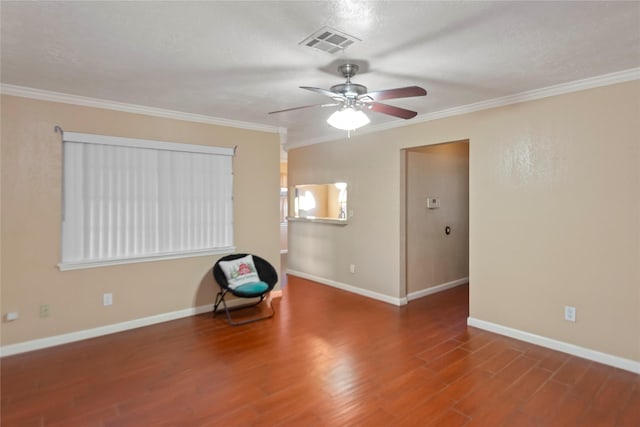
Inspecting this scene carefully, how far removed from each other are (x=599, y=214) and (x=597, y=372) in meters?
1.31

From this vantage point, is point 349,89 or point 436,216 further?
point 436,216

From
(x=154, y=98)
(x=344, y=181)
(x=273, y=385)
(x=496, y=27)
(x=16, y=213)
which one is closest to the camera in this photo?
(x=496, y=27)

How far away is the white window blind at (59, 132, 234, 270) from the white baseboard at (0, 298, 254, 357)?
68cm

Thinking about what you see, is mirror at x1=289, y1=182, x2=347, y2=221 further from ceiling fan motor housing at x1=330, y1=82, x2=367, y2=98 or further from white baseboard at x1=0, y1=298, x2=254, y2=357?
ceiling fan motor housing at x1=330, y1=82, x2=367, y2=98

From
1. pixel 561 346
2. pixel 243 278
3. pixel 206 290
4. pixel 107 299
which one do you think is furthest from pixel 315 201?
pixel 561 346

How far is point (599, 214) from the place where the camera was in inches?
122

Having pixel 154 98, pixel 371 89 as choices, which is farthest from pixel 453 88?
pixel 154 98

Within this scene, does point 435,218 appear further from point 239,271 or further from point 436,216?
point 239,271

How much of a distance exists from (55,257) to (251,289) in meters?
1.96

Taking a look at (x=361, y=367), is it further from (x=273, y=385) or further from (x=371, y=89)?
(x=371, y=89)

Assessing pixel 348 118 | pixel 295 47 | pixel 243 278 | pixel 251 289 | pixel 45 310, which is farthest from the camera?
pixel 243 278

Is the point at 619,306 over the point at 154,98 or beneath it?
beneath

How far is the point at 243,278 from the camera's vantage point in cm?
436

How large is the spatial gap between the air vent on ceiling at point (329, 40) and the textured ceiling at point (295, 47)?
4 centimetres
